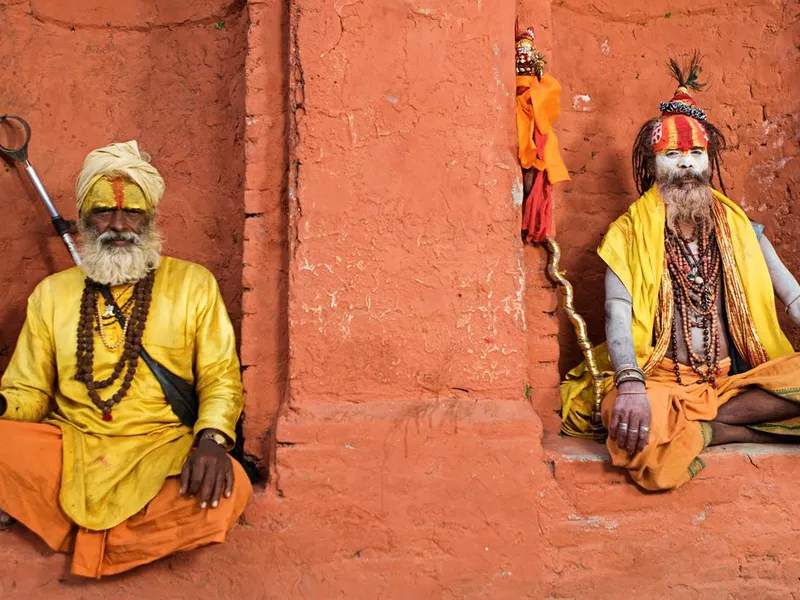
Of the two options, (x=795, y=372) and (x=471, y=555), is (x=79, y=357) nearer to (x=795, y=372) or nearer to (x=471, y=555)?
(x=471, y=555)

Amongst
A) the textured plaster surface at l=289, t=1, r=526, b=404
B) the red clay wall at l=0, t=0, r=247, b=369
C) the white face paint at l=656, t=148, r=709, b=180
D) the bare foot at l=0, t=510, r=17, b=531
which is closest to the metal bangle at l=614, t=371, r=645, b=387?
the textured plaster surface at l=289, t=1, r=526, b=404

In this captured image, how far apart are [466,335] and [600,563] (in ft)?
3.38

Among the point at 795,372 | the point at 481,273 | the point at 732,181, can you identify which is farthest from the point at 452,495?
the point at 732,181

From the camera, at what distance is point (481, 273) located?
332cm

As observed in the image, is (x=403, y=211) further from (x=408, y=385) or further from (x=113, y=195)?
(x=113, y=195)

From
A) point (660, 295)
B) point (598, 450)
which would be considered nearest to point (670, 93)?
point (660, 295)

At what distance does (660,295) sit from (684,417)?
0.65 meters

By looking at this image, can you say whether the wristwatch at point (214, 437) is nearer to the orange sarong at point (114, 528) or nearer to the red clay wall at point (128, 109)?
the orange sarong at point (114, 528)

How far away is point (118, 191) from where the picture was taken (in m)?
3.37

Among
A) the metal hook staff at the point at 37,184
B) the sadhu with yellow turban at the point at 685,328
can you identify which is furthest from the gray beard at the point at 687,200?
the metal hook staff at the point at 37,184

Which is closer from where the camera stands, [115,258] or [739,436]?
[115,258]

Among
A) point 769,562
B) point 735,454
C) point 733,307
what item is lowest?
point 769,562

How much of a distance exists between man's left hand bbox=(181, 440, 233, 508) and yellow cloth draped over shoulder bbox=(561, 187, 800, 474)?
1564 millimetres

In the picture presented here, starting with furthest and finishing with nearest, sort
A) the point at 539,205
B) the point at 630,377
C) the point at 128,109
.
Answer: the point at 128,109, the point at 539,205, the point at 630,377
